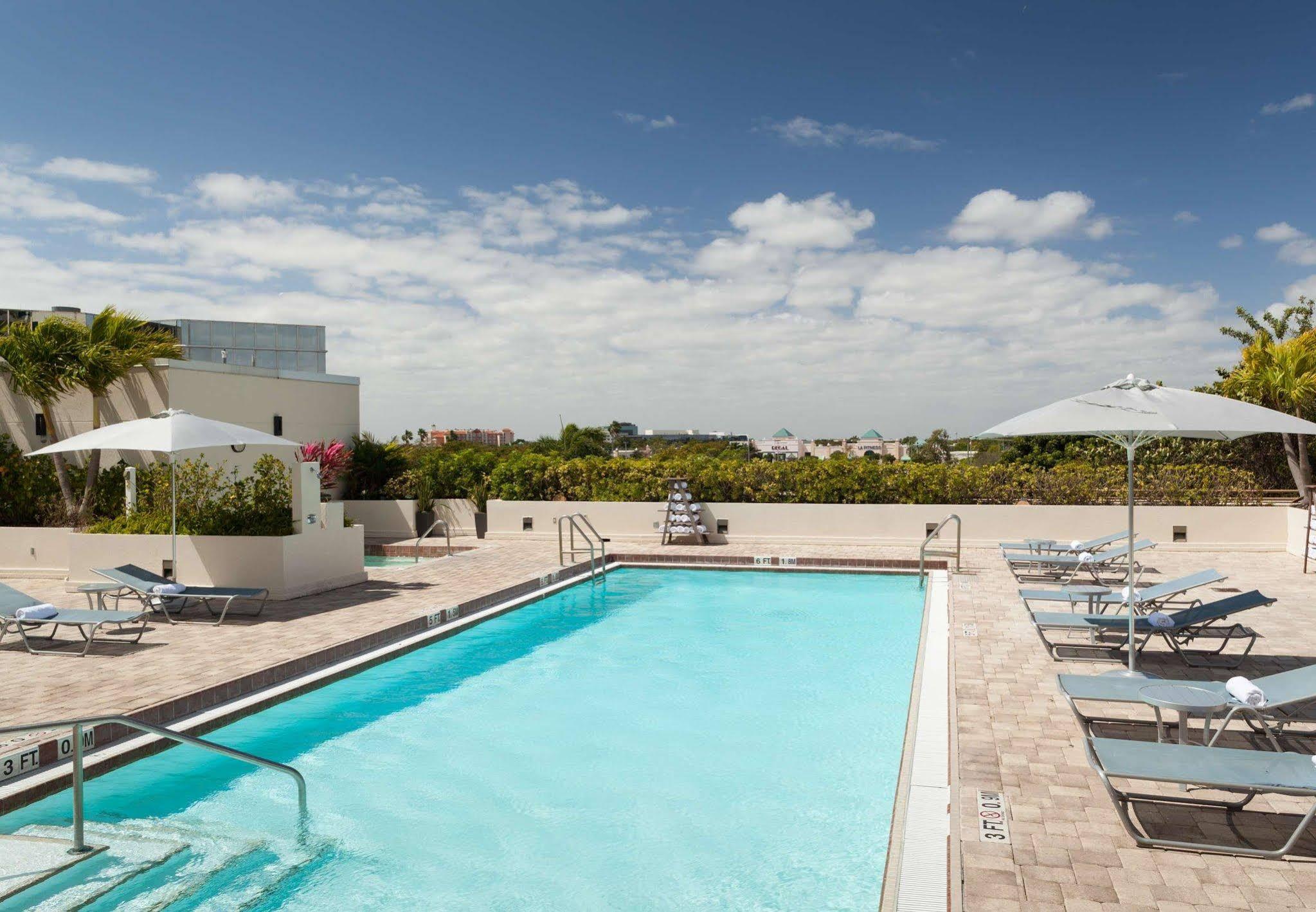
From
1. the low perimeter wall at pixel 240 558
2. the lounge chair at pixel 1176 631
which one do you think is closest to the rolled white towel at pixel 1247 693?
the lounge chair at pixel 1176 631

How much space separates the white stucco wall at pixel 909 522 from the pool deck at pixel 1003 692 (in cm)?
117

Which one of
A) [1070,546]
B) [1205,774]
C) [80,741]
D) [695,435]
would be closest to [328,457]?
[80,741]

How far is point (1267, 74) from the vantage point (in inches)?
585

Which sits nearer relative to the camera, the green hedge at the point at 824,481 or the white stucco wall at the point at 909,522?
the white stucco wall at the point at 909,522

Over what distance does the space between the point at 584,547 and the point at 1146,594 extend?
10.3 meters

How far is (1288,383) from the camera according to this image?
16.4m

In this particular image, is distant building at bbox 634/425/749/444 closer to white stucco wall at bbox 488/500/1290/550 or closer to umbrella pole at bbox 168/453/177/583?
white stucco wall at bbox 488/500/1290/550

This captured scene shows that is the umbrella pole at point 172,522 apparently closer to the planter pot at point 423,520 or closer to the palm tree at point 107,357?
the palm tree at point 107,357

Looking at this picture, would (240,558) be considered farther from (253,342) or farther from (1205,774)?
(253,342)

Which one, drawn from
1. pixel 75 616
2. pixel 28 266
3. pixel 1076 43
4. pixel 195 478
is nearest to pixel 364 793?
pixel 75 616

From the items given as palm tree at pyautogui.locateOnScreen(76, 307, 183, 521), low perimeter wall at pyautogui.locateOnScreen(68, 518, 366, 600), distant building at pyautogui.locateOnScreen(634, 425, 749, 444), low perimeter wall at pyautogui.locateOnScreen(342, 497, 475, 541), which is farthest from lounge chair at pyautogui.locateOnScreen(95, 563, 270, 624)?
distant building at pyautogui.locateOnScreen(634, 425, 749, 444)

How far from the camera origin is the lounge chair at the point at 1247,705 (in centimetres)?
454

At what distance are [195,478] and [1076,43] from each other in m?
16.0

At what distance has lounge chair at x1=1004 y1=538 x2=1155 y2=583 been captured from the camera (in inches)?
452
